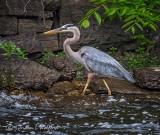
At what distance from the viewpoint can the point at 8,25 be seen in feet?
39.5

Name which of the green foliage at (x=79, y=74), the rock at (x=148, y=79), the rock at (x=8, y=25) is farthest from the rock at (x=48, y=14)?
the rock at (x=148, y=79)

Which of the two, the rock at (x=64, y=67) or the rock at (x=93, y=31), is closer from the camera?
the rock at (x=64, y=67)

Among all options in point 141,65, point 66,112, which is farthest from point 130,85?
point 66,112

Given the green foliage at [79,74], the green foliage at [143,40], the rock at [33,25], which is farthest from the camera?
the green foliage at [143,40]

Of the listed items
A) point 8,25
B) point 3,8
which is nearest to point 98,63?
point 8,25

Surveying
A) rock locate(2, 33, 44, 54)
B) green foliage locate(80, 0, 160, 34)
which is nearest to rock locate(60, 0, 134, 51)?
rock locate(2, 33, 44, 54)

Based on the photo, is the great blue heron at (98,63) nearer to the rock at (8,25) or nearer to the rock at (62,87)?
the rock at (62,87)

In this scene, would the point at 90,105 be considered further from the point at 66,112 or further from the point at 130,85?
the point at 130,85

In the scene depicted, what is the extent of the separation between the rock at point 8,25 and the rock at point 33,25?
0.17 m

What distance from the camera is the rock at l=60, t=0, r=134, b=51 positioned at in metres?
12.7

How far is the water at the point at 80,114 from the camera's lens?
7715mm

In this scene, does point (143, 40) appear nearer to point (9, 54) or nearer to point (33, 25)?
point (33, 25)

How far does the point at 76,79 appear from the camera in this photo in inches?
443

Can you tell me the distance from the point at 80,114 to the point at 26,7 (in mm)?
4226
